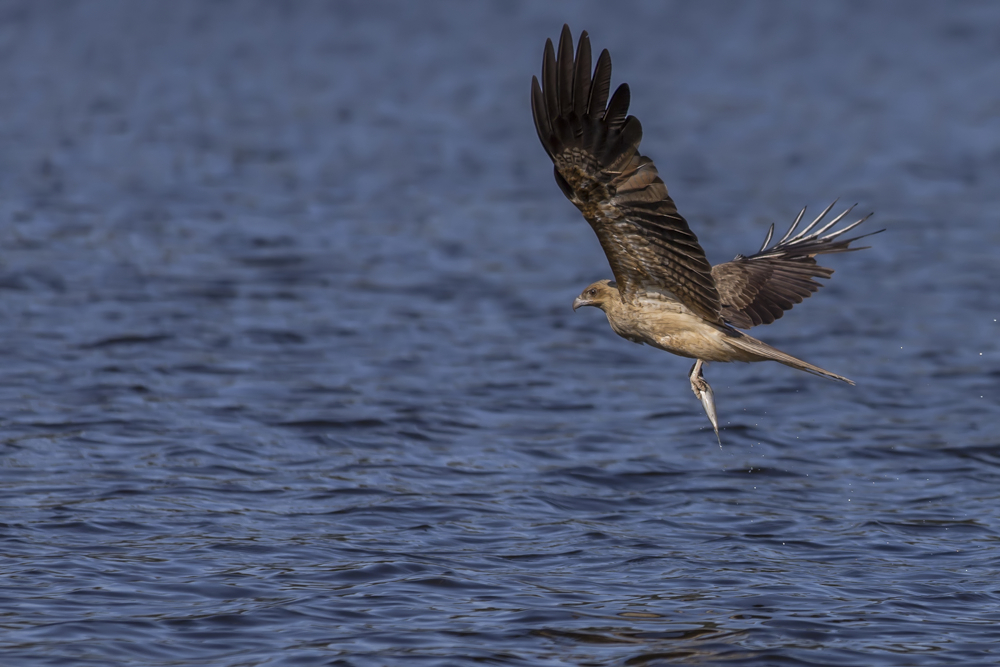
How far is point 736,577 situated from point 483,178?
12019 millimetres

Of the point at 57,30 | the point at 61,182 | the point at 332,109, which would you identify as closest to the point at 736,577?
the point at 61,182

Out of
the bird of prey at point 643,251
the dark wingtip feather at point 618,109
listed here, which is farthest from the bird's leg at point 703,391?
the dark wingtip feather at point 618,109

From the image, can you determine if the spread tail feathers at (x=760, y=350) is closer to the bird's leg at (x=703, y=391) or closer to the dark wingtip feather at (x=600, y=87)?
the bird's leg at (x=703, y=391)

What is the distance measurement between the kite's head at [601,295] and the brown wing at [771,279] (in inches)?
26.8

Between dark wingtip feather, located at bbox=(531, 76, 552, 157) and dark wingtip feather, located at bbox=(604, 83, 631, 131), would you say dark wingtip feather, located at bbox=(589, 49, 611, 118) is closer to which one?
dark wingtip feather, located at bbox=(604, 83, 631, 131)

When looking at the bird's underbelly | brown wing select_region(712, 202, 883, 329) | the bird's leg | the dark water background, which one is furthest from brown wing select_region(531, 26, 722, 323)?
the dark water background

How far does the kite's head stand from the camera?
8961 mm

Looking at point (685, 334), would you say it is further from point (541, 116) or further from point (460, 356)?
point (460, 356)

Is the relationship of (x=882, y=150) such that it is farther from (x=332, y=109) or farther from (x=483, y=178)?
(x=332, y=109)

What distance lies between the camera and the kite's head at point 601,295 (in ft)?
29.4

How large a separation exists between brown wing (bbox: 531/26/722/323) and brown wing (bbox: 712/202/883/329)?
1.02 m

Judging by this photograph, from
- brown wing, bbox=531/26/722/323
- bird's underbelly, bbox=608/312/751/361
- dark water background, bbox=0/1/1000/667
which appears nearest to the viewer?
brown wing, bbox=531/26/722/323

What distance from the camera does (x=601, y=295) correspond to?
913 cm

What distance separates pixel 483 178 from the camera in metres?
20.1
